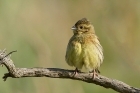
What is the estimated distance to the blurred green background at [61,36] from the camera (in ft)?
33.1

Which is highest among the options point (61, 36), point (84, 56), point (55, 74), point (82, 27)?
point (61, 36)

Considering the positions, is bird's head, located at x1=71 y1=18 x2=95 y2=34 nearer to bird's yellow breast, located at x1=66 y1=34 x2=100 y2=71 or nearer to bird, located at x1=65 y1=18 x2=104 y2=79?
bird, located at x1=65 y1=18 x2=104 y2=79

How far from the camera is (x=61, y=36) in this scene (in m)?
11.8

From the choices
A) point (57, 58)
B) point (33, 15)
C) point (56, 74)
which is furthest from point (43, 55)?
point (56, 74)

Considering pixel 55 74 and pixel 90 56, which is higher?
pixel 90 56

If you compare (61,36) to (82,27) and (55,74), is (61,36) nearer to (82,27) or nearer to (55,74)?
(82,27)

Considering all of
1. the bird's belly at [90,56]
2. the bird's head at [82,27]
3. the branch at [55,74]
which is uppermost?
the bird's head at [82,27]

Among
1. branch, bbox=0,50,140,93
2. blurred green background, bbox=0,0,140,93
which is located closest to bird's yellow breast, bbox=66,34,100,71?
branch, bbox=0,50,140,93

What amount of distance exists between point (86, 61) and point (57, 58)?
11.2 ft

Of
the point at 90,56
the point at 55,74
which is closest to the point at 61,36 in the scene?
the point at 90,56

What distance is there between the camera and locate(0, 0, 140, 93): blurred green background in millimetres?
10078

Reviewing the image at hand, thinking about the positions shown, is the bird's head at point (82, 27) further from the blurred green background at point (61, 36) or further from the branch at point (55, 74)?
the blurred green background at point (61, 36)

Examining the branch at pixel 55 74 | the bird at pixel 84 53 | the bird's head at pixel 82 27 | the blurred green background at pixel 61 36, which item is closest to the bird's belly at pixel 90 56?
the bird at pixel 84 53

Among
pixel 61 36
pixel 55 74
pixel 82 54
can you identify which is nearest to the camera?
pixel 55 74
